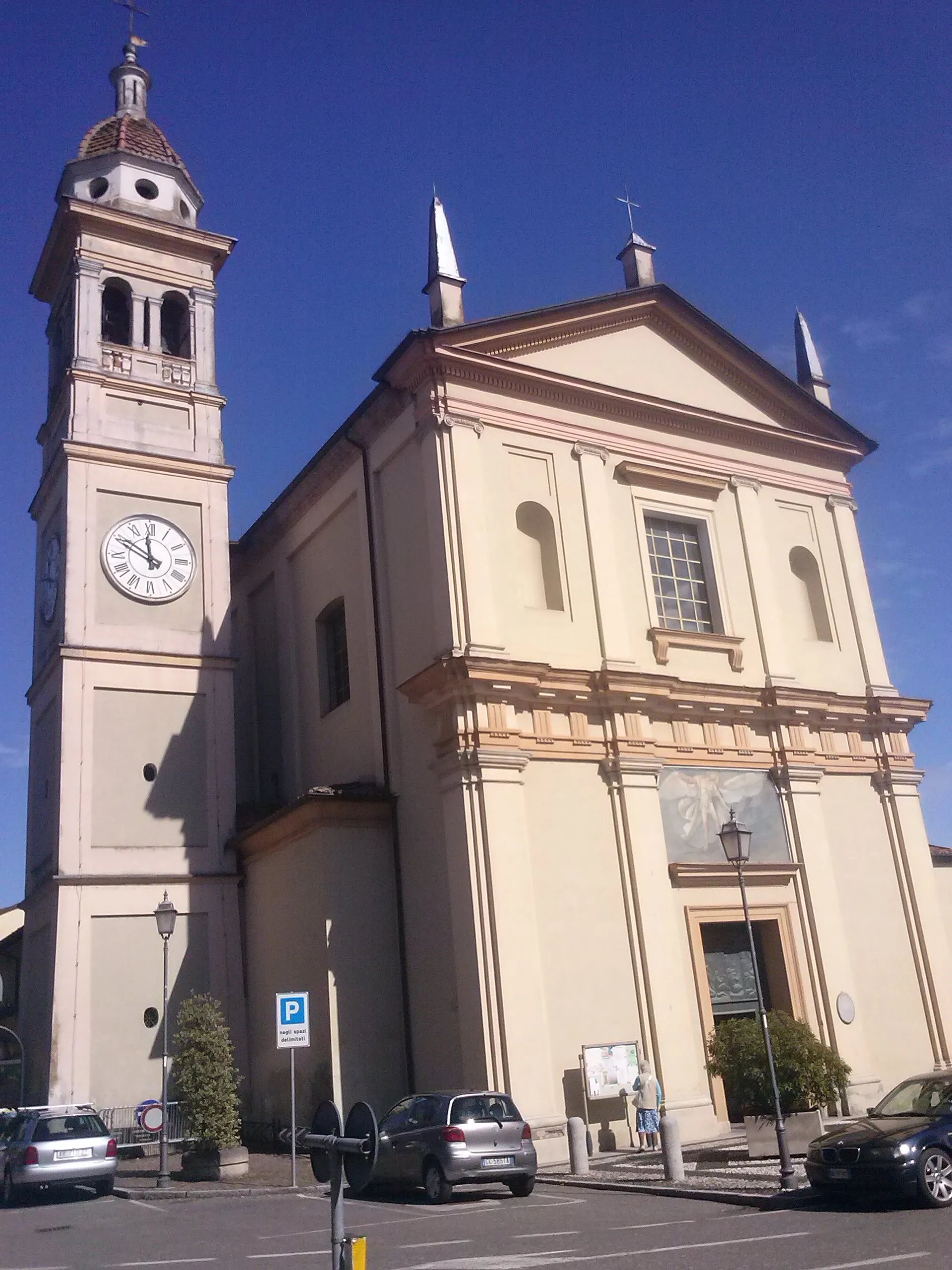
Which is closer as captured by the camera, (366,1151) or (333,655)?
(366,1151)

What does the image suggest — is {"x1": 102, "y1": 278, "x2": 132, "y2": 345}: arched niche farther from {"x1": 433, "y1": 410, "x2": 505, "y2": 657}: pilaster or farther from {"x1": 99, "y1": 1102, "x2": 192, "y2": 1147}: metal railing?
{"x1": 99, "y1": 1102, "x2": 192, "y2": 1147}: metal railing

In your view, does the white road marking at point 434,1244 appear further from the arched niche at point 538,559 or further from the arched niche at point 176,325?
the arched niche at point 176,325

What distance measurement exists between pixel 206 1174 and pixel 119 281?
17.4 m

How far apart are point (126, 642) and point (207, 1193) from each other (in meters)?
10.3

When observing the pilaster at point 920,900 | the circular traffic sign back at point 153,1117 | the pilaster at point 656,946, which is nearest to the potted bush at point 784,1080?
the pilaster at point 656,946

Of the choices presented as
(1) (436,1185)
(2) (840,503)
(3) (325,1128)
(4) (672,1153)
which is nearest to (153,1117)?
(1) (436,1185)

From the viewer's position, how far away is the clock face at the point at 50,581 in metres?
22.2

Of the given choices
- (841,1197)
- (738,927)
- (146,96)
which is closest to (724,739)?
(738,927)

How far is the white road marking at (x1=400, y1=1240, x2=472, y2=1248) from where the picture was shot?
945 centimetres

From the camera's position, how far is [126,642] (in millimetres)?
21266

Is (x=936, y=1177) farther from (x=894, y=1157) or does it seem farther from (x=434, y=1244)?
(x=434, y=1244)

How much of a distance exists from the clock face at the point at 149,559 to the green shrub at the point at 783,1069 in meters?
13.1

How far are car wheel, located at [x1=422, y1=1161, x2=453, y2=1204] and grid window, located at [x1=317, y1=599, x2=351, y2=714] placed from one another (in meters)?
9.93

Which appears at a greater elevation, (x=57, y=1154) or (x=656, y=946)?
(x=656, y=946)
